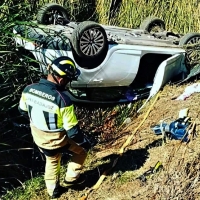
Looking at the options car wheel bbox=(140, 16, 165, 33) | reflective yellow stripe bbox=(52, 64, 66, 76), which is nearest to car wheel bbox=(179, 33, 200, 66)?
car wheel bbox=(140, 16, 165, 33)

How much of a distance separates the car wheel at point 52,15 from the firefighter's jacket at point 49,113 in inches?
94.8

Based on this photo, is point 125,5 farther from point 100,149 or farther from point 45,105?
point 45,105

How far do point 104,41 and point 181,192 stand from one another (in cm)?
247

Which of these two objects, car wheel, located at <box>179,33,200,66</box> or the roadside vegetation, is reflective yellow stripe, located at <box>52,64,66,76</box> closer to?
the roadside vegetation

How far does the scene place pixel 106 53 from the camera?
25.2 feet

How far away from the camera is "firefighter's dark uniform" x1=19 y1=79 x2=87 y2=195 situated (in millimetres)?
5750

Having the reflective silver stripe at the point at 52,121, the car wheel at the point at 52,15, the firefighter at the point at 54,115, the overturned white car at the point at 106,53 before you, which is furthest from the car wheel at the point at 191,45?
the reflective silver stripe at the point at 52,121

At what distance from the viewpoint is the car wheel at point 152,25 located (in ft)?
30.7

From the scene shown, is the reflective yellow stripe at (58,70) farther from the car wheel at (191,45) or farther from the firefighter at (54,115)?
the car wheel at (191,45)

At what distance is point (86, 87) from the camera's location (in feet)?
25.8

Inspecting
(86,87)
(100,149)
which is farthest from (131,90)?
(100,149)

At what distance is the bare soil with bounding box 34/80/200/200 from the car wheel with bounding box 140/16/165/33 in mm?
1923

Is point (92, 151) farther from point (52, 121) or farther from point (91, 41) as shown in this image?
point (52, 121)

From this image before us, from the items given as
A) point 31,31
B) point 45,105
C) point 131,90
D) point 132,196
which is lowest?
point 132,196
